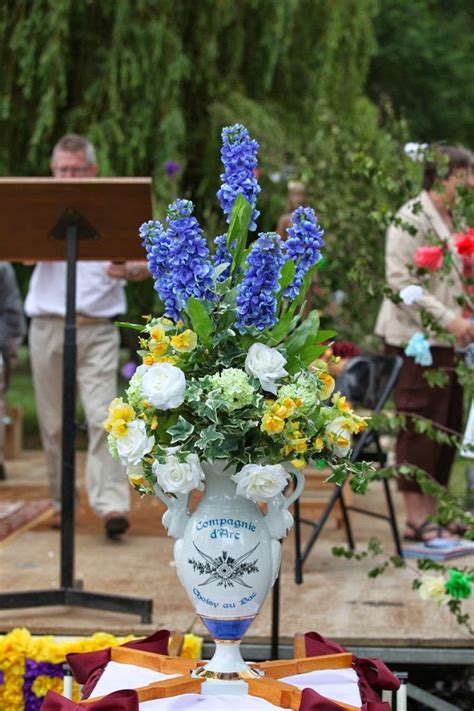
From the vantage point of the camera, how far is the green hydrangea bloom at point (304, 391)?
288 centimetres

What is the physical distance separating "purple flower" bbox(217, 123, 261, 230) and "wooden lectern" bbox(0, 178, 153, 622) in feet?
5.50

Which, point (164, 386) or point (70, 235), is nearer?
point (164, 386)

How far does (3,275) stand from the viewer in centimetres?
848

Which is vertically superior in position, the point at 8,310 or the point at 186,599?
the point at 8,310

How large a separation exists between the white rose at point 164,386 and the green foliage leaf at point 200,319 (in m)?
0.14

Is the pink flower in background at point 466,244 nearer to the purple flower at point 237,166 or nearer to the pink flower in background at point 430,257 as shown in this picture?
the pink flower in background at point 430,257

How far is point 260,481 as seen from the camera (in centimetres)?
285

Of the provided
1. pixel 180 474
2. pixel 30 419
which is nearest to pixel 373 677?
pixel 180 474

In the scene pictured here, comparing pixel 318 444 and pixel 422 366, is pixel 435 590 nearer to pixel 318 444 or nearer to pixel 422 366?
pixel 318 444

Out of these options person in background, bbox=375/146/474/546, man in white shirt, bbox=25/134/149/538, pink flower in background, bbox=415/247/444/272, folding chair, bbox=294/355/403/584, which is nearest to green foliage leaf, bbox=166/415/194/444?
pink flower in background, bbox=415/247/444/272

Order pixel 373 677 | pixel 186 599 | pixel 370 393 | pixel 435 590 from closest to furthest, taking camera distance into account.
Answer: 1. pixel 373 677
2. pixel 435 590
3. pixel 186 599
4. pixel 370 393

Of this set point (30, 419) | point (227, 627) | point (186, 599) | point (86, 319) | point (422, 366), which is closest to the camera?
point (227, 627)

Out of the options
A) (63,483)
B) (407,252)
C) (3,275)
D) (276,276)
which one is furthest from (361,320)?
(276,276)

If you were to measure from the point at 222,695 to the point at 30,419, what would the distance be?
11.3 meters
